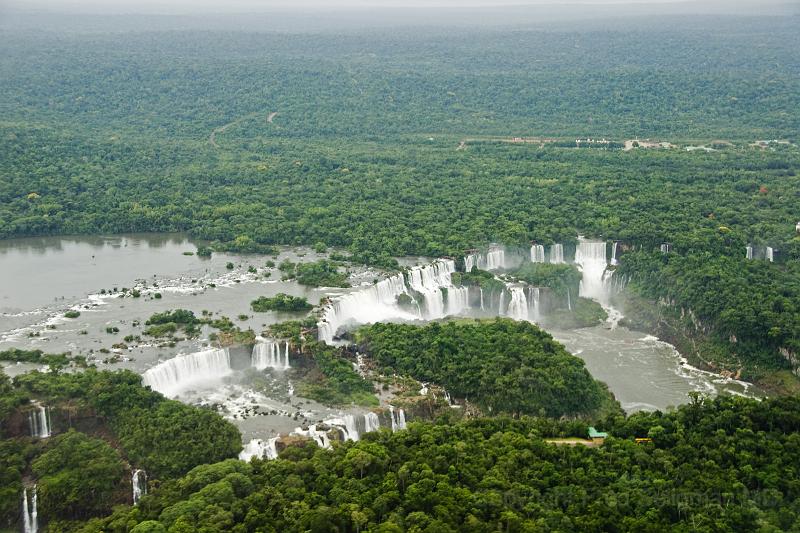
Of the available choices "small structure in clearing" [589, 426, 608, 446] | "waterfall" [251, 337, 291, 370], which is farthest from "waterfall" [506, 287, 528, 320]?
"small structure in clearing" [589, 426, 608, 446]

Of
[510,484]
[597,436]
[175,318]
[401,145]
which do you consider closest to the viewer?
[510,484]

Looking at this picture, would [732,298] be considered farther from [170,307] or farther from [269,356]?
[170,307]

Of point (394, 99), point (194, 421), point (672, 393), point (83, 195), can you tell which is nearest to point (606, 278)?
point (672, 393)

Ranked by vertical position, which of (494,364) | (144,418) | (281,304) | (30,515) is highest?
(281,304)

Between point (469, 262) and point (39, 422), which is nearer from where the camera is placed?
point (39, 422)

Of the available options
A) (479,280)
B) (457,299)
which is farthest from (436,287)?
(479,280)

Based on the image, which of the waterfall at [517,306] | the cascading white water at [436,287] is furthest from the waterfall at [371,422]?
the waterfall at [517,306]

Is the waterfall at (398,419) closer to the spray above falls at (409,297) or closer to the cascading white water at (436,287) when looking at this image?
the spray above falls at (409,297)

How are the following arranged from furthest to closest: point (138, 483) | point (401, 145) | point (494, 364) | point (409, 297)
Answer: point (401, 145)
point (409, 297)
point (494, 364)
point (138, 483)
